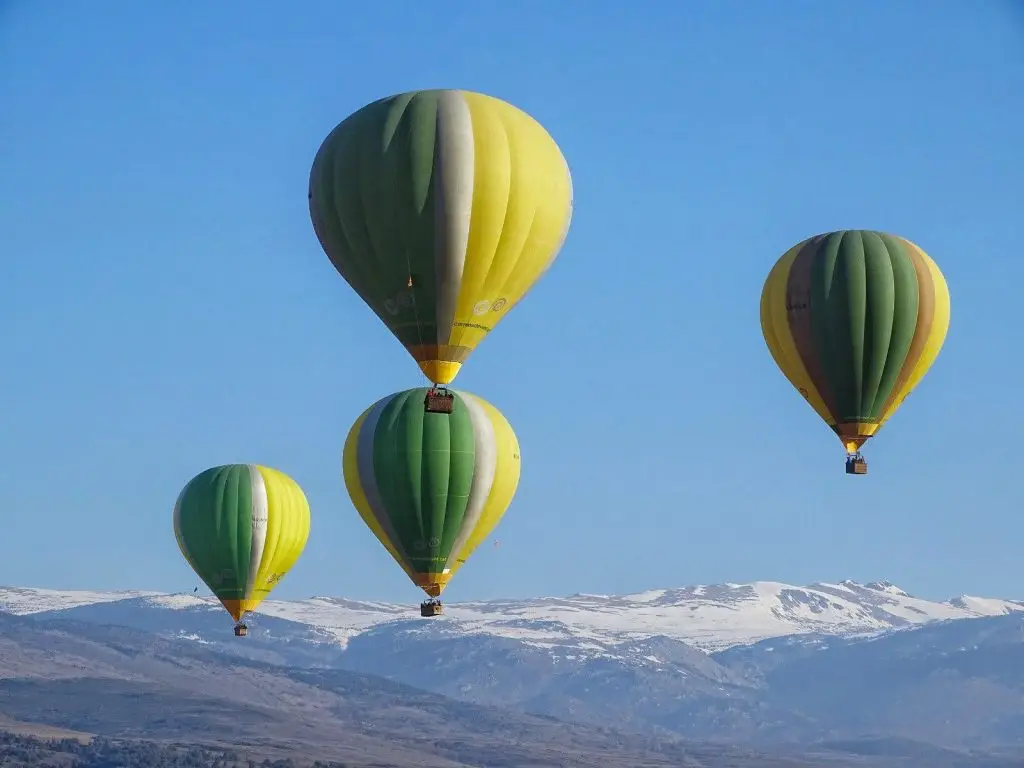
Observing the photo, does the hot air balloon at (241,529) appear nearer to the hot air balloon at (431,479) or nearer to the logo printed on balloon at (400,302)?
the hot air balloon at (431,479)

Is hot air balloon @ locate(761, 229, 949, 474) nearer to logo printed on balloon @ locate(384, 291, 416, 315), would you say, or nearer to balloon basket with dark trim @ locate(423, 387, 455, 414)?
balloon basket with dark trim @ locate(423, 387, 455, 414)

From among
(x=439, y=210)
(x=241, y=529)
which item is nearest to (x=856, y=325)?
(x=439, y=210)

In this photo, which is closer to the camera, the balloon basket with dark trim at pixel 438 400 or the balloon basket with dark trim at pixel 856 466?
the balloon basket with dark trim at pixel 438 400

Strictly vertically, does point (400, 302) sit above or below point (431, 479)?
above

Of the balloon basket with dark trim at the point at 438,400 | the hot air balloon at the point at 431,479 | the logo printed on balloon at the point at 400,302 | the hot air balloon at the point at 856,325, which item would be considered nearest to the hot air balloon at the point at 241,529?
the hot air balloon at the point at 431,479

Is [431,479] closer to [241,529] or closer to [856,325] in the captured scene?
[856,325]

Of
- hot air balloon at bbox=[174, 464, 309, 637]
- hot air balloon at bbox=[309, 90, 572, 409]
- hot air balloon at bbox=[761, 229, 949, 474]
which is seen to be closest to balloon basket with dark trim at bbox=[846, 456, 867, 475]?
hot air balloon at bbox=[761, 229, 949, 474]
